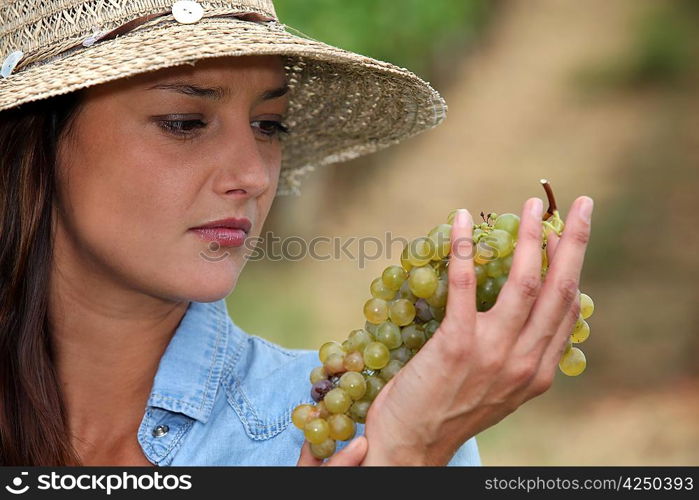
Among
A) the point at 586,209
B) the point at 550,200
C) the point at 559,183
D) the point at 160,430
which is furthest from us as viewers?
the point at 559,183

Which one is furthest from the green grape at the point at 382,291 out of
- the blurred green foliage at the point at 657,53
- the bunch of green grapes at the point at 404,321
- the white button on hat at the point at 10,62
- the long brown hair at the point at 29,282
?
the blurred green foliage at the point at 657,53

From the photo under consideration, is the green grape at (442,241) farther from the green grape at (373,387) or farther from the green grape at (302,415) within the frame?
the green grape at (302,415)

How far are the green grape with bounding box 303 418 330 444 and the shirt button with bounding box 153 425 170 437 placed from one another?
1.59 feet

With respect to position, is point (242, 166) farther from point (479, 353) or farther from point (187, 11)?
point (479, 353)

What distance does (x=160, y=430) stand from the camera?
67.2 inches

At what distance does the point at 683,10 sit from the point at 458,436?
5.79 metres

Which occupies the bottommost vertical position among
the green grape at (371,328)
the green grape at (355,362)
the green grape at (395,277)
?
the green grape at (355,362)

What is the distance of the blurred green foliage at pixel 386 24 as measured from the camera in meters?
4.49

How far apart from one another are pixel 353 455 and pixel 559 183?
478 centimetres

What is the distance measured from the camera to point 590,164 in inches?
229

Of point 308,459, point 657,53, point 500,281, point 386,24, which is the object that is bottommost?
point 657,53

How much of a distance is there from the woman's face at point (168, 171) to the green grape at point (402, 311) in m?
0.39

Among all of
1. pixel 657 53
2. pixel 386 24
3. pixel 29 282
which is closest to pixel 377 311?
pixel 29 282

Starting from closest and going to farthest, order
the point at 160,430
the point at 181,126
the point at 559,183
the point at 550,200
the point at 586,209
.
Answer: the point at 586,209 → the point at 550,200 → the point at 181,126 → the point at 160,430 → the point at 559,183
